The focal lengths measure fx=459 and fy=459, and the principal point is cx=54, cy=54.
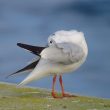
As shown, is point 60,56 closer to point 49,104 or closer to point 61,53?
point 61,53

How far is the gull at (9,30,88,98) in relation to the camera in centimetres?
1370

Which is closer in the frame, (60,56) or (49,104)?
(49,104)

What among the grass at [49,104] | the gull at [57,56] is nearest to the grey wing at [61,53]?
the gull at [57,56]

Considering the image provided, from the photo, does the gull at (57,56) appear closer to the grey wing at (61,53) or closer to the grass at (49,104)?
the grey wing at (61,53)

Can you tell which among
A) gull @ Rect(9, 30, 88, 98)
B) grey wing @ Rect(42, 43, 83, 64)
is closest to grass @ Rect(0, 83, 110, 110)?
gull @ Rect(9, 30, 88, 98)

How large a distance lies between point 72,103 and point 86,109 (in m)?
1.08

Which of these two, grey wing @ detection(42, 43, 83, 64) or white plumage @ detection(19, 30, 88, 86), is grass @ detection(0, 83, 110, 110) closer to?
white plumage @ detection(19, 30, 88, 86)

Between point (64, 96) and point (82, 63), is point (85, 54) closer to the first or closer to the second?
point (82, 63)

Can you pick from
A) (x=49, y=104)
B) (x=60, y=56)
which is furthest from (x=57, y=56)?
(x=49, y=104)

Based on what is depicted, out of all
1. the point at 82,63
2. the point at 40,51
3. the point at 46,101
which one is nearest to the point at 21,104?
the point at 46,101

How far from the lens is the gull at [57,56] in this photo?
13.7m

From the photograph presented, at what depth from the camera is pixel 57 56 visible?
1371cm

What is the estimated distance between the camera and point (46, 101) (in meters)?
13.4

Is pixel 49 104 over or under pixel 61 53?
under
